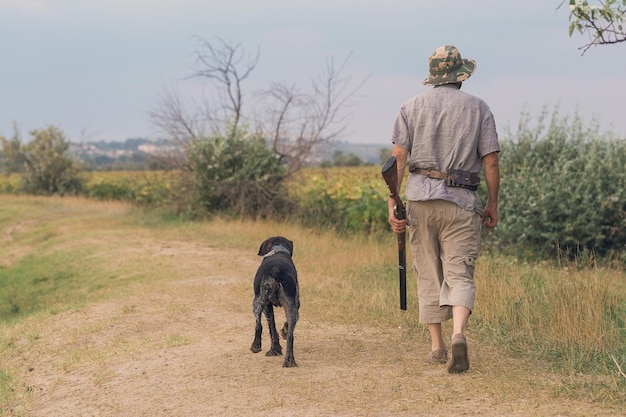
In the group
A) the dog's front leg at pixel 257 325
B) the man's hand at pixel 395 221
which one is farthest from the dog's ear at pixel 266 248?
the man's hand at pixel 395 221

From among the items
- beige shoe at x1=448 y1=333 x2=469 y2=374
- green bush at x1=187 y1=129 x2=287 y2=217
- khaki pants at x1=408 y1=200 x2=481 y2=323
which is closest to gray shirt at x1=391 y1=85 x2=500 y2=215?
khaki pants at x1=408 y1=200 x2=481 y2=323

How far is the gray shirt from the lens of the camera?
655 cm

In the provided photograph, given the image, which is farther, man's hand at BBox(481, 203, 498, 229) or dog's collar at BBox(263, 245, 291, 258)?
dog's collar at BBox(263, 245, 291, 258)

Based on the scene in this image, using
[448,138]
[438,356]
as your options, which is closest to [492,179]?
[448,138]

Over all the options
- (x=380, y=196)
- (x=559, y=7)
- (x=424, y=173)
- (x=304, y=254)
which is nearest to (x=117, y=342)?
(x=424, y=173)

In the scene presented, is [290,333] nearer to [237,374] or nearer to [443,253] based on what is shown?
[237,374]

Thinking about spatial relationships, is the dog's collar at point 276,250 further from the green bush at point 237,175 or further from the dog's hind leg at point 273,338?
the green bush at point 237,175

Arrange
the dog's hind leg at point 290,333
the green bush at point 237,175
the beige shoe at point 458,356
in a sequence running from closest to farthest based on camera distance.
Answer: the beige shoe at point 458,356 → the dog's hind leg at point 290,333 → the green bush at point 237,175

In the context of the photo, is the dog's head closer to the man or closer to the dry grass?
the dry grass

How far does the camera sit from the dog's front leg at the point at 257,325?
702 centimetres

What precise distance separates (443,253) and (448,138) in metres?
0.91

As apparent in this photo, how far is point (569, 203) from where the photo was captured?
52.9 ft

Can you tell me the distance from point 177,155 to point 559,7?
18.6m

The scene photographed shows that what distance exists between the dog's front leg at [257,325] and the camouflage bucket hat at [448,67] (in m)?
2.30
